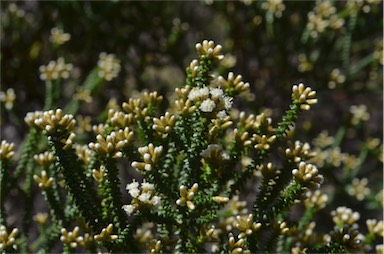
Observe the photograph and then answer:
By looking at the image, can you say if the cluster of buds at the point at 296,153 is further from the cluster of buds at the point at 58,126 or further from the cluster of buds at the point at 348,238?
the cluster of buds at the point at 58,126

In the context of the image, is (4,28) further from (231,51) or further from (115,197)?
(115,197)

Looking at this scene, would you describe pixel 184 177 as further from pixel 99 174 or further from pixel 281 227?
pixel 281 227

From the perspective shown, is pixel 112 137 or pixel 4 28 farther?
pixel 4 28

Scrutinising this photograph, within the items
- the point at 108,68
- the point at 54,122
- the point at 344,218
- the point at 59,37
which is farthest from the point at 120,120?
the point at 59,37

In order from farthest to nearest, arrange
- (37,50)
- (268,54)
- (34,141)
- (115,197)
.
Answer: (268,54)
(37,50)
(34,141)
(115,197)

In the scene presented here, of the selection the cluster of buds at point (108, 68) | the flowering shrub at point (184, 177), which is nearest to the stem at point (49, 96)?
the cluster of buds at point (108, 68)

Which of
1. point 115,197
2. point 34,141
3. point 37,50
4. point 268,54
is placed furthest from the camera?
point 268,54

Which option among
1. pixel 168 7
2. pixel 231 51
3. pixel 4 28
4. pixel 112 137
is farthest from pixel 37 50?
pixel 112 137
